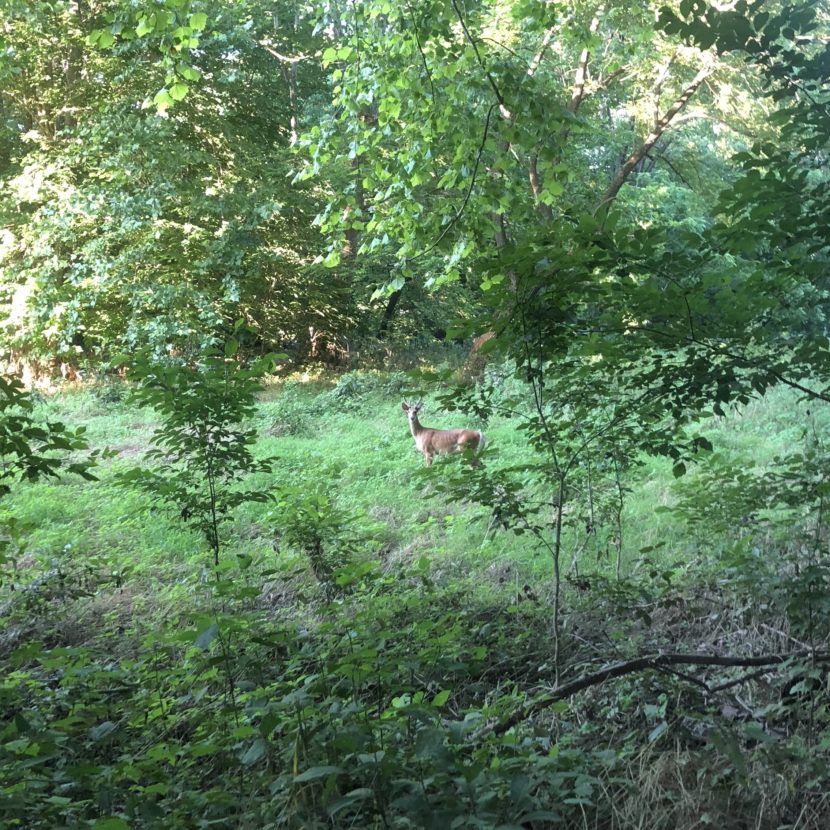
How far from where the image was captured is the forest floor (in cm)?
229

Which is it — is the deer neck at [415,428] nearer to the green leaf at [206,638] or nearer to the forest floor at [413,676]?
the forest floor at [413,676]

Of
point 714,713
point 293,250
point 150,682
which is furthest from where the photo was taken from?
point 293,250

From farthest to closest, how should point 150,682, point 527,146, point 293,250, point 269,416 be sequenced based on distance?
1. point 293,250
2. point 269,416
3. point 527,146
4. point 150,682

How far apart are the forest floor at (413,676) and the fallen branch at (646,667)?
0.04 metres

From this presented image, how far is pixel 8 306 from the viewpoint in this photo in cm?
1384

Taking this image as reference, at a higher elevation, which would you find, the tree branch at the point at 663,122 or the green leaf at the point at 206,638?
the tree branch at the point at 663,122

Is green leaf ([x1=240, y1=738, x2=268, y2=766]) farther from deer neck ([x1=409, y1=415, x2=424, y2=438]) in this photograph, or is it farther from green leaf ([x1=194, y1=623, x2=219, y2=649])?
deer neck ([x1=409, y1=415, x2=424, y2=438])

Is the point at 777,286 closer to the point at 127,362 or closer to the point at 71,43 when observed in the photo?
the point at 127,362

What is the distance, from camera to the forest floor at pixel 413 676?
Result: 2291mm

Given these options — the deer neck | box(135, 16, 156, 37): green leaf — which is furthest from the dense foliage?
the deer neck

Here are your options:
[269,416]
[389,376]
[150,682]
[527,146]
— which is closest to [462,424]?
[269,416]

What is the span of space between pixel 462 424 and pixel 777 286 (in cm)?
786

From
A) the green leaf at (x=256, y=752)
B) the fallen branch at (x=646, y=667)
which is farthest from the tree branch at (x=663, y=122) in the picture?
the green leaf at (x=256, y=752)

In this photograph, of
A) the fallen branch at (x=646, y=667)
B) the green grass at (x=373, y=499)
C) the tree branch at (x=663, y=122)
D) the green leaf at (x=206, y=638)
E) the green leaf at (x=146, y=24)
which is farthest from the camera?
the tree branch at (x=663, y=122)
